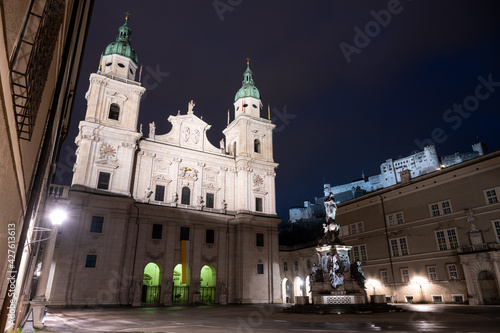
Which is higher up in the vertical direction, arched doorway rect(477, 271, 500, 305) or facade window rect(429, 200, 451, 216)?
facade window rect(429, 200, 451, 216)

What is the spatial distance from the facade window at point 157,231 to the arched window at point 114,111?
39.5 ft

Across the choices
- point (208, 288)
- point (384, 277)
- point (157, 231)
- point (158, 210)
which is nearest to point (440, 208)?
point (384, 277)

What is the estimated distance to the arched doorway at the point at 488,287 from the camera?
2605 centimetres

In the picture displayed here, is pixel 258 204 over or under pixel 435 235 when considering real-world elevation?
over

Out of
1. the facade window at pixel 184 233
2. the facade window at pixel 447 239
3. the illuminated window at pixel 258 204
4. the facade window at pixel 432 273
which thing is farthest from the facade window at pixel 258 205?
the facade window at pixel 447 239

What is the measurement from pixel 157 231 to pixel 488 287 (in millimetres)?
29277

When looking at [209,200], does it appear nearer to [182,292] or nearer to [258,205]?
[258,205]

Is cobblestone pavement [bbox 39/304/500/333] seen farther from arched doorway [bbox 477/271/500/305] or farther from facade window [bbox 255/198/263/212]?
facade window [bbox 255/198/263/212]

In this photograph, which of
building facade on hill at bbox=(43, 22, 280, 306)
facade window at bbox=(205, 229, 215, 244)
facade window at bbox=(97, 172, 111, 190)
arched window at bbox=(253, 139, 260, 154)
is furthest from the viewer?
arched window at bbox=(253, 139, 260, 154)

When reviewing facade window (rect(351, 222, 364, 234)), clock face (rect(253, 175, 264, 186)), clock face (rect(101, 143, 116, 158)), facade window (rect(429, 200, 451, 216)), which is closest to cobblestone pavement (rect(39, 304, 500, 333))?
facade window (rect(429, 200, 451, 216))

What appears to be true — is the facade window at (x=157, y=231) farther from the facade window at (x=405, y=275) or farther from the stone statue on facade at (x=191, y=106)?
the facade window at (x=405, y=275)

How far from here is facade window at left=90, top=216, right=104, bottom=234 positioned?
28766mm

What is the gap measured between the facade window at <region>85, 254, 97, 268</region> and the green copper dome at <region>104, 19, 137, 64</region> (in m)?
21.8

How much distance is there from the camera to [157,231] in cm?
3241
